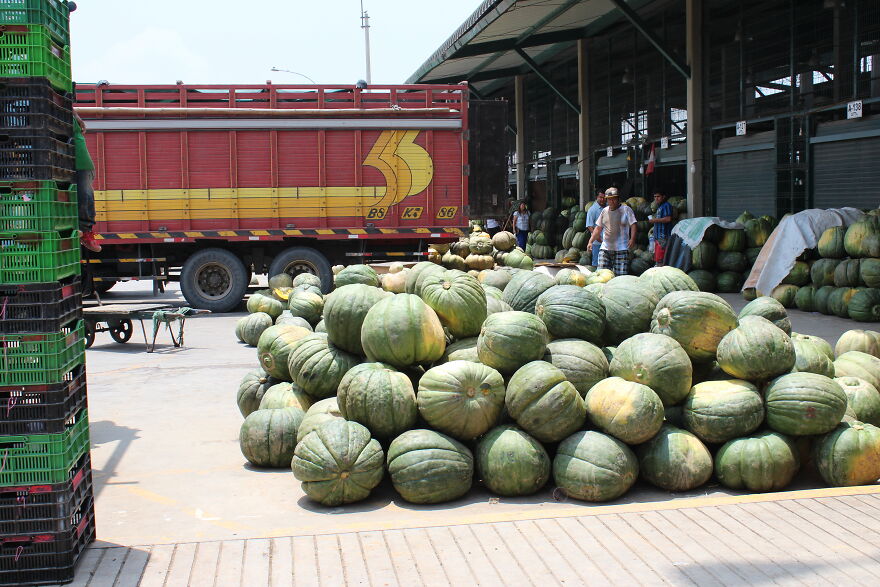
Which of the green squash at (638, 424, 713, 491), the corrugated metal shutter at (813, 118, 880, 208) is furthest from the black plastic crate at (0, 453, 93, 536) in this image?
the corrugated metal shutter at (813, 118, 880, 208)

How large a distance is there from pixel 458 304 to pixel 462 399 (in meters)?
1.16

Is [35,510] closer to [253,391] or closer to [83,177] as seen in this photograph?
[83,177]

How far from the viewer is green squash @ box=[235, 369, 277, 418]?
299 inches

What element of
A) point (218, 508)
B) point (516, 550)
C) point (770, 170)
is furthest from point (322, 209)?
point (516, 550)

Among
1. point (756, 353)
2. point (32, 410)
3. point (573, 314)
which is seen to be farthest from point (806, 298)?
point (32, 410)

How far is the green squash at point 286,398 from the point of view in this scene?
6.92m

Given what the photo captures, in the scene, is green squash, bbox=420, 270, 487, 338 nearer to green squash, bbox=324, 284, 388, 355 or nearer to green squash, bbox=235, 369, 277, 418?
green squash, bbox=324, 284, 388, 355

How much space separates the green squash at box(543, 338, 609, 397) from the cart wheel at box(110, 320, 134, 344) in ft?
29.1

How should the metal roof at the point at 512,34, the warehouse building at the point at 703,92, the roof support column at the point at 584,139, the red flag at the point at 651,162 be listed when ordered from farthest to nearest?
the roof support column at the point at 584,139 → the red flag at the point at 651,162 → the metal roof at the point at 512,34 → the warehouse building at the point at 703,92

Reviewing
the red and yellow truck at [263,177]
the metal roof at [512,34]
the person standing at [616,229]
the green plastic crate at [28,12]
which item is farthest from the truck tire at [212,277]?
the green plastic crate at [28,12]

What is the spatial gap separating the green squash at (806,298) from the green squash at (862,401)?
7929 millimetres

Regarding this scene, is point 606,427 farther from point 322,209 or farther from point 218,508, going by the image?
point 322,209

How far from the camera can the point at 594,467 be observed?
557 centimetres

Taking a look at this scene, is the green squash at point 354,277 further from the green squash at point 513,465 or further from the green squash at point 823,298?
the green squash at point 823,298
